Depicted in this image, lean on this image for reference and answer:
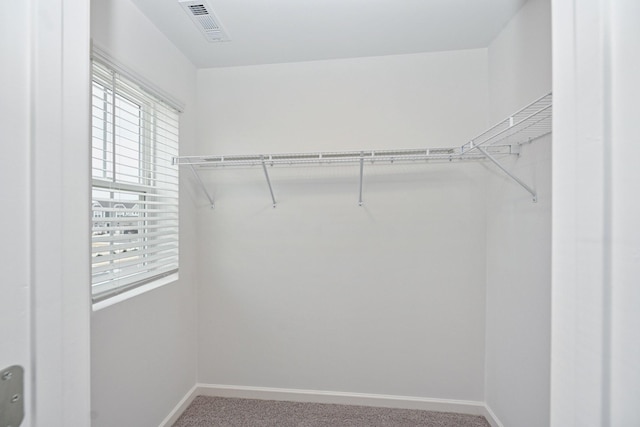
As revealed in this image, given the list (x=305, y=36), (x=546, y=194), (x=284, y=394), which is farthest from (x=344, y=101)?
(x=284, y=394)

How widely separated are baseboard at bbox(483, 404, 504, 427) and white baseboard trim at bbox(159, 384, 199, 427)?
1.99 m

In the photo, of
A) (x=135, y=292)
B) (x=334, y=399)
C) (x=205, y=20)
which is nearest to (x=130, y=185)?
(x=135, y=292)

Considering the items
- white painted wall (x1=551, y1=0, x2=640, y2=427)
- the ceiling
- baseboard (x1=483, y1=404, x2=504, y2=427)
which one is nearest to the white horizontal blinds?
the ceiling

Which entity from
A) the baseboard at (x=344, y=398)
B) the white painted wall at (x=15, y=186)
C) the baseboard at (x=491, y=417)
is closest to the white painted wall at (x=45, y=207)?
the white painted wall at (x=15, y=186)

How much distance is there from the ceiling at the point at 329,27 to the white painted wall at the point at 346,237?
0.11 metres

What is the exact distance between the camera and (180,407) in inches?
70.0

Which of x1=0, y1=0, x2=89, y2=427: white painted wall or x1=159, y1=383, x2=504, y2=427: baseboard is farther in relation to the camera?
x1=159, y1=383, x2=504, y2=427: baseboard

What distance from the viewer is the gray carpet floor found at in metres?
1.72

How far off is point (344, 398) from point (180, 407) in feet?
3.61

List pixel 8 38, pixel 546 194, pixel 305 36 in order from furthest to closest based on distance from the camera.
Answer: pixel 305 36 → pixel 546 194 → pixel 8 38

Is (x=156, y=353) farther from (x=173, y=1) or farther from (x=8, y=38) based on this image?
(x=173, y=1)

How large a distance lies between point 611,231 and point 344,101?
177 centimetres

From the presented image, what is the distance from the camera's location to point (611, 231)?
1.11 feet

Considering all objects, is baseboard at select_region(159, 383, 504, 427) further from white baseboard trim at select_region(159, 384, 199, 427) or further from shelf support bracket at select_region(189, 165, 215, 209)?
shelf support bracket at select_region(189, 165, 215, 209)
